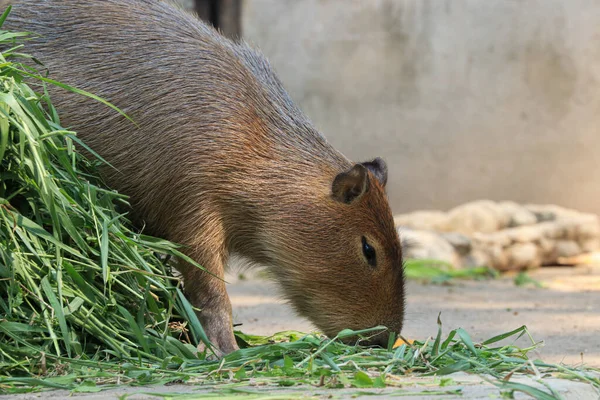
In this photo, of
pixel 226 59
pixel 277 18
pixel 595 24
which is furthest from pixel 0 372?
pixel 595 24

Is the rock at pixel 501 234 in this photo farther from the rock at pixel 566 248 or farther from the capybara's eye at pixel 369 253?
the capybara's eye at pixel 369 253

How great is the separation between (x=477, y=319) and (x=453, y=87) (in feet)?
19.5

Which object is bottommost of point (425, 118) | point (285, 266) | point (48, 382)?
point (48, 382)

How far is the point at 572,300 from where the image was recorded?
7188mm

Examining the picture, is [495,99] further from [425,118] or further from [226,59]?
[226,59]

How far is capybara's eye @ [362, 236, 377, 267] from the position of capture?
4.15 meters

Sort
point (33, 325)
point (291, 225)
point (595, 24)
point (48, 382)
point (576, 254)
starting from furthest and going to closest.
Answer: point (595, 24) < point (576, 254) < point (291, 225) < point (33, 325) < point (48, 382)

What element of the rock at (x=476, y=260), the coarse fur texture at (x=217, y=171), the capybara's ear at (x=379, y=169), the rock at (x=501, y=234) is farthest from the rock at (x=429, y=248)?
the coarse fur texture at (x=217, y=171)

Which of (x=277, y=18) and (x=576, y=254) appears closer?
(x=576, y=254)

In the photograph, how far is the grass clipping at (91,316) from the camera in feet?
10.4

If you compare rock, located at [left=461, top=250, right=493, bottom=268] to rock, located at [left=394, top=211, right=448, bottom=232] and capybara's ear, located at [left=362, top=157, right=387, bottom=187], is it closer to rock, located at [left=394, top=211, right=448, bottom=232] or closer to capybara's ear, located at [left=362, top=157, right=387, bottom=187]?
rock, located at [left=394, top=211, right=448, bottom=232]

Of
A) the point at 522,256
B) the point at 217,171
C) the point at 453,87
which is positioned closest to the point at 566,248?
the point at 522,256

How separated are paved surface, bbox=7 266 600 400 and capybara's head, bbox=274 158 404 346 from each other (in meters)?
A: 0.31

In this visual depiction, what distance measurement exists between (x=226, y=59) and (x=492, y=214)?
22.2 feet
